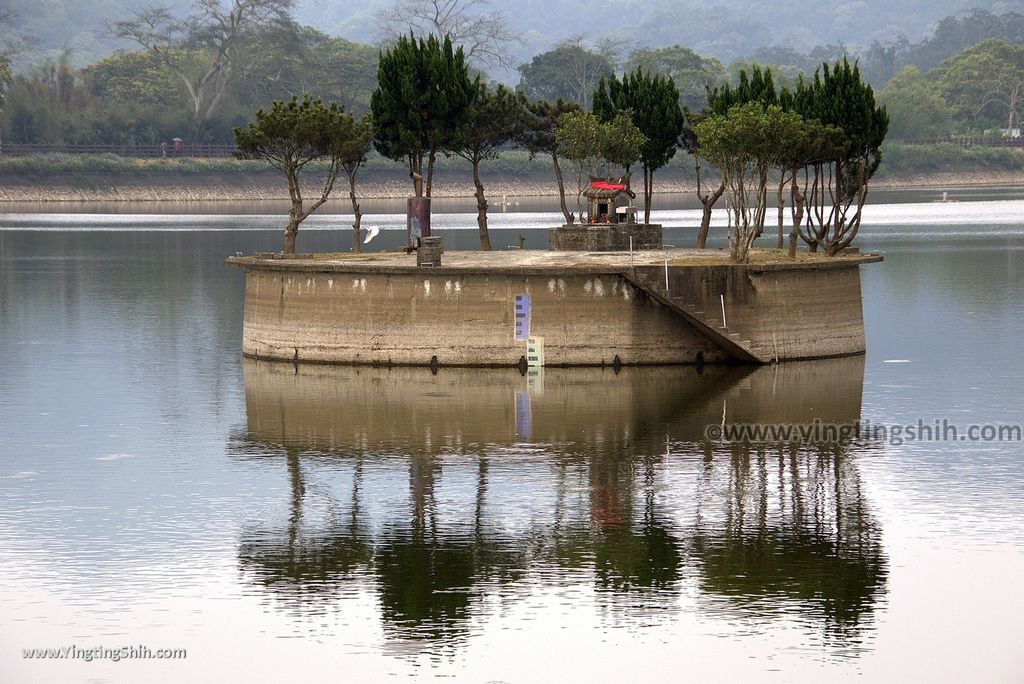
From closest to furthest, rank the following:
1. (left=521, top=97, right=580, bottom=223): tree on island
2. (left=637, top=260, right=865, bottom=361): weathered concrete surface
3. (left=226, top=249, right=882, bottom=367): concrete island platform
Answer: (left=226, top=249, right=882, bottom=367): concrete island platform → (left=637, top=260, right=865, bottom=361): weathered concrete surface → (left=521, top=97, right=580, bottom=223): tree on island

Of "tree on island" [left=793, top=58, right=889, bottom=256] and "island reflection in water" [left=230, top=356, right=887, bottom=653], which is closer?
"island reflection in water" [left=230, top=356, right=887, bottom=653]

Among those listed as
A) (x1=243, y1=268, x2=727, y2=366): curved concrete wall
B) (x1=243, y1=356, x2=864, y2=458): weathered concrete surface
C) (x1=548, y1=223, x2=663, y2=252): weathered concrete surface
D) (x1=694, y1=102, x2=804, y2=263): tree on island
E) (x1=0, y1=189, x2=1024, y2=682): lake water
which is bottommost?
(x1=0, y1=189, x2=1024, y2=682): lake water

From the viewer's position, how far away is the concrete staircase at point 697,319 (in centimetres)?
6931

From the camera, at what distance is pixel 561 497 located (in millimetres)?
52312

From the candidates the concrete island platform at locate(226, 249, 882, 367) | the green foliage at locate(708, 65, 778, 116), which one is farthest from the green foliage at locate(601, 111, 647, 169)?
the concrete island platform at locate(226, 249, 882, 367)

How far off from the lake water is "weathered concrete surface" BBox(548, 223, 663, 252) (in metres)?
12.1

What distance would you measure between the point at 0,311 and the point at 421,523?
2689 inches

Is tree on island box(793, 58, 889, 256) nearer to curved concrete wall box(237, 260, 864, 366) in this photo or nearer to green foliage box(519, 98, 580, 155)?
curved concrete wall box(237, 260, 864, 366)

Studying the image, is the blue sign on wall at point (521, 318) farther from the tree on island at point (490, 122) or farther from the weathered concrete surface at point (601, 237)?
the tree on island at point (490, 122)

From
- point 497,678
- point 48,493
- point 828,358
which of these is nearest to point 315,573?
point 497,678

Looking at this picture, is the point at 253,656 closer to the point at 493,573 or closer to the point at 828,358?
the point at 493,573

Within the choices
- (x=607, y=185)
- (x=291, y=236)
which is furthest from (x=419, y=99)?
(x=607, y=185)

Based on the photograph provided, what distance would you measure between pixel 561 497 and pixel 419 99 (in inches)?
1515

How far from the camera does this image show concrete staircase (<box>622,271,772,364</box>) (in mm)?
69312
